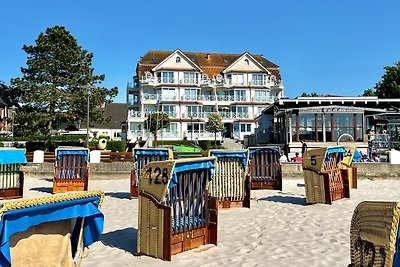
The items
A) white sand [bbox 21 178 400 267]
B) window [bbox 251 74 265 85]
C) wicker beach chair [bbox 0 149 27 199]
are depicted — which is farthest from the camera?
window [bbox 251 74 265 85]

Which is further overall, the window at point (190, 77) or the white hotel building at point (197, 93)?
the window at point (190, 77)

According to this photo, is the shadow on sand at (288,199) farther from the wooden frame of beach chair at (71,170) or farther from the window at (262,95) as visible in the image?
the window at (262,95)

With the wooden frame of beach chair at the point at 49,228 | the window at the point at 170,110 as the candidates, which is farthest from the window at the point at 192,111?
the wooden frame of beach chair at the point at 49,228

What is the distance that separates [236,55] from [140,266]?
59727mm

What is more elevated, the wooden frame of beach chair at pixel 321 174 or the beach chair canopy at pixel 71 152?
the beach chair canopy at pixel 71 152

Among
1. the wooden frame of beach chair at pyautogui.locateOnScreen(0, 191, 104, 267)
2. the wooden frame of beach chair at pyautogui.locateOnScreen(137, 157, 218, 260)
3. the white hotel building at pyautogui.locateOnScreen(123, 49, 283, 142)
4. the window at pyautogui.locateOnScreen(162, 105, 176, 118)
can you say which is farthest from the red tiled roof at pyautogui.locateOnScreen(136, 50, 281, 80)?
the wooden frame of beach chair at pyautogui.locateOnScreen(0, 191, 104, 267)

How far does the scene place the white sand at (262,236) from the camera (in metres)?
6.53

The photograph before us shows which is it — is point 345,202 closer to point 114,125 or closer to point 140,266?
point 140,266

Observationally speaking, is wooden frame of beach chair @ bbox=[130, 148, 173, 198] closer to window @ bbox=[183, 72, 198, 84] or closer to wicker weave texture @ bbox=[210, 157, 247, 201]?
wicker weave texture @ bbox=[210, 157, 247, 201]

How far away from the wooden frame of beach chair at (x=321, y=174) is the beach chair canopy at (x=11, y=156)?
9229 mm

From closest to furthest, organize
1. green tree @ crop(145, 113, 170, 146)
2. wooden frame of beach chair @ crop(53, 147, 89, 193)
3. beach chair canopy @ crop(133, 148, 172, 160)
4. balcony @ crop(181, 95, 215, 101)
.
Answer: beach chair canopy @ crop(133, 148, 172, 160), wooden frame of beach chair @ crop(53, 147, 89, 193), green tree @ crop(145, 113, 170, 146), balcony @ crop(181, 95, 215, 101)

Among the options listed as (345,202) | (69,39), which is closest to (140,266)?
(345,202)

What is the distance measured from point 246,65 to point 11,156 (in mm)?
48114

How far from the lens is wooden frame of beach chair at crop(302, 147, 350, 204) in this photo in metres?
12.1
